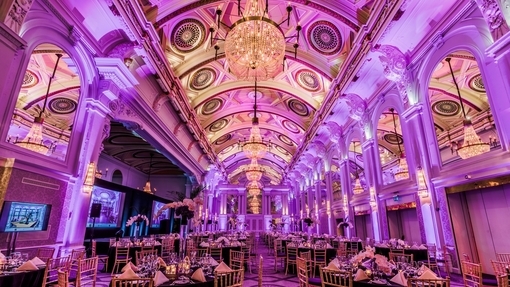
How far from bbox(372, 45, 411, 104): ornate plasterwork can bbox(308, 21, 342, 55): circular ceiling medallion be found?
2.44m

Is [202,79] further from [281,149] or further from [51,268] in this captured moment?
[281,149]

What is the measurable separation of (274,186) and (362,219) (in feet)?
58.2

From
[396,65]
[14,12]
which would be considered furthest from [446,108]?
[14,12]

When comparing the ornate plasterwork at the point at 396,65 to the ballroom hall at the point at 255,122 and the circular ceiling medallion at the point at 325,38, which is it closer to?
the ballroom hall at the point at 255,122

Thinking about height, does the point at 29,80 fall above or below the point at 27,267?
above

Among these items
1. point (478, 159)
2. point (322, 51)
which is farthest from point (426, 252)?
point (322, 51)

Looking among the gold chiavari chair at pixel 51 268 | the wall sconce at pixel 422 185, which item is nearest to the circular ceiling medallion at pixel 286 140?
the wall sconce at pixel 422 185

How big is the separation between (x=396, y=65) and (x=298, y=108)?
8149 mm

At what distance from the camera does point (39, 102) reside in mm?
5715

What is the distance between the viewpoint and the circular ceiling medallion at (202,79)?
11141 millimetres

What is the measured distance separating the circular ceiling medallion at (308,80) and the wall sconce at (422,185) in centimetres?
636

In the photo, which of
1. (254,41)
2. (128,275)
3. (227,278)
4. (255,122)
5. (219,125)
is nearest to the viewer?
(128,275)

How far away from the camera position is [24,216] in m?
4.22

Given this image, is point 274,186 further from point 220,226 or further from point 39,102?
point 39,102
